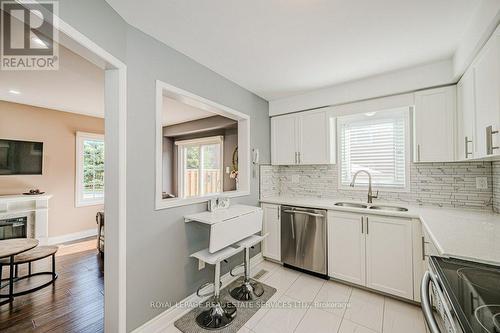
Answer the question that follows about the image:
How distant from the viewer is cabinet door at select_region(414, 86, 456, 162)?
2.20 meters

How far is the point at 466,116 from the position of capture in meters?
1.95

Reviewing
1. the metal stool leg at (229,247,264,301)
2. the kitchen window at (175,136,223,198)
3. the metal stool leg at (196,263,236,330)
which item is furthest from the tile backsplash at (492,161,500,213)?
the kitchen window at (175,136,223,198)

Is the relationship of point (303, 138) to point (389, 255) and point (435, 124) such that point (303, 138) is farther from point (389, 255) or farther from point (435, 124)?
point (389, 255)

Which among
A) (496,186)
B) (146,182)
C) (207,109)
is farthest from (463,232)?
(207,109)

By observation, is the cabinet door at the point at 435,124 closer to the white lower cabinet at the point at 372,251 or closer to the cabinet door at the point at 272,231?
the white lower cabinet at the point at 372,251

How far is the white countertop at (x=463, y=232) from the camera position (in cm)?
114

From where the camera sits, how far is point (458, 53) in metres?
1.95

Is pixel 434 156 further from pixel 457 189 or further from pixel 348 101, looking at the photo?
pixel 348 101

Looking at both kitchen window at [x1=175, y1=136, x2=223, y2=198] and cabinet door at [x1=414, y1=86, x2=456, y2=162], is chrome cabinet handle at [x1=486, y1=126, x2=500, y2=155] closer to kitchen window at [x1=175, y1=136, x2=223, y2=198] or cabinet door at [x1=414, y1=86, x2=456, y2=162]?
cabinet door at [x1=414, y1=86, x2=456, y2=162]

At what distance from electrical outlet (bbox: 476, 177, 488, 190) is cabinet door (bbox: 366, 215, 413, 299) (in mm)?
925

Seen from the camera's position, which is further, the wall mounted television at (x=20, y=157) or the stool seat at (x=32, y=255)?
the wall mounted television at (x=20, y=157)

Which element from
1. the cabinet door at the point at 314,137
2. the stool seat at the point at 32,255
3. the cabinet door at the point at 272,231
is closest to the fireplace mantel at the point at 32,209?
the stool seat at the point at 32,255

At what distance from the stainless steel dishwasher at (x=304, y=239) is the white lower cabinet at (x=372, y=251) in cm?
10

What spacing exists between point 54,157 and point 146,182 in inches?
151
